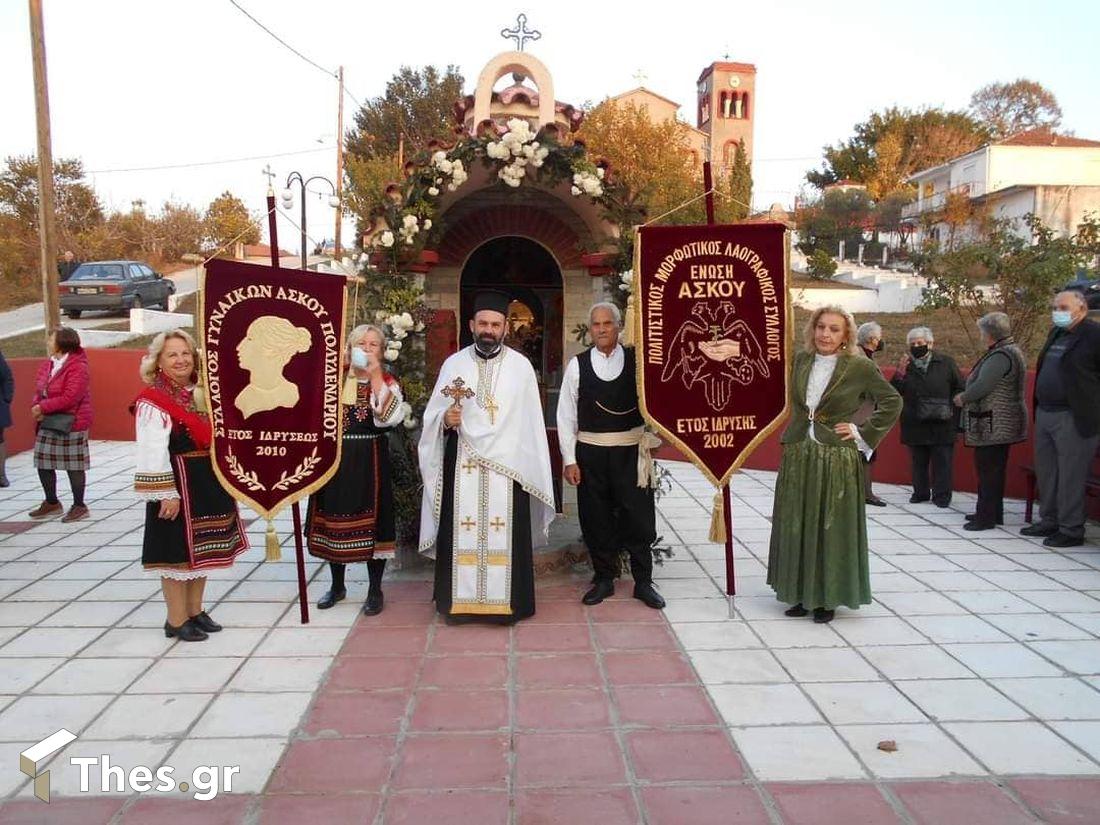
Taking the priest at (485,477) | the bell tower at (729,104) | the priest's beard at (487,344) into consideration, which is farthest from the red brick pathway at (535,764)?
the bell tower at (729,104)

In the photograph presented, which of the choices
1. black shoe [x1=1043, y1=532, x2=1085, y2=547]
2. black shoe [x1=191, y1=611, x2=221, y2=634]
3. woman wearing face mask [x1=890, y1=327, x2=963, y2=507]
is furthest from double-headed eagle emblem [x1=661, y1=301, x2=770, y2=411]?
woman wearing face mask [x1=890, y1=327, x2=963, y2=507]

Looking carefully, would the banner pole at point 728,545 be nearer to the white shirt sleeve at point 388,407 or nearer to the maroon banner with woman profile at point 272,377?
the white shirt sleeve at point 388,407

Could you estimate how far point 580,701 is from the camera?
3.76 metres

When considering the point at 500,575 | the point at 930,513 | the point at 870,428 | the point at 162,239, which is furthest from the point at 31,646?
the point at 162,239

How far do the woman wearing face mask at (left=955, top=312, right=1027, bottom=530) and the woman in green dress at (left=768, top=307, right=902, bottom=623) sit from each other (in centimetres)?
264

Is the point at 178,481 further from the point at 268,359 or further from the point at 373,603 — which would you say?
the point at 373,603

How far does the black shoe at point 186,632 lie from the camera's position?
4.47 m

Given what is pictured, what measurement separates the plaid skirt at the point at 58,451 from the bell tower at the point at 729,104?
49.9 m

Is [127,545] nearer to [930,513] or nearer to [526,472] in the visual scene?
[526,472]

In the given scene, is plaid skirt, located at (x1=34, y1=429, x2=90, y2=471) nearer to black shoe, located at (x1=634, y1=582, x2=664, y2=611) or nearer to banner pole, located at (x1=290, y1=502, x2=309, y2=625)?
banner pole, located at (x1=290, y1=502, x2=309, y2=625)

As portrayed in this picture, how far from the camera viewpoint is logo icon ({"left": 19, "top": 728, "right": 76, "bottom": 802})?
3027 mm

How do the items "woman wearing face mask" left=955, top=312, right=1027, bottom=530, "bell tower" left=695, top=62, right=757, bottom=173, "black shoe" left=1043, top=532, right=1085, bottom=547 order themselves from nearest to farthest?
"black shoe" left=1043, top=532, right=1085, bottom=547 < "woman wearing face mask" left=955, top=312, right=1027, bottom=530 < "bell tower" left=695, top=62, right=757, bottom=173

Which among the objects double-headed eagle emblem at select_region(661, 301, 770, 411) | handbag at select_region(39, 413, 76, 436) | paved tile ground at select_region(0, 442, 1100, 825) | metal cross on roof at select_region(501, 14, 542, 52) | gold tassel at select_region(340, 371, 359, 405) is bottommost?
paved tile ground at select_region(0, 442, 1100, 825)

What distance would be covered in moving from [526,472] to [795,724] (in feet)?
6.52
